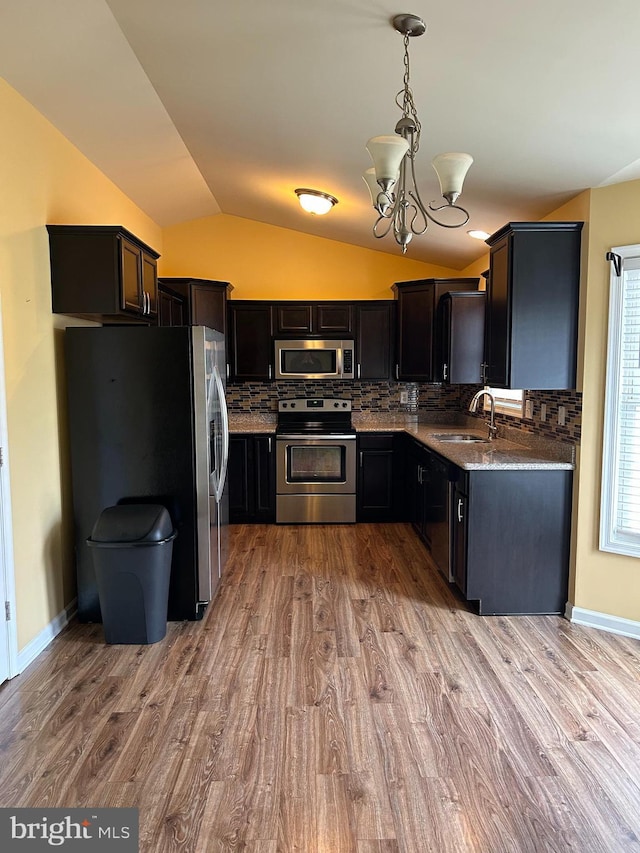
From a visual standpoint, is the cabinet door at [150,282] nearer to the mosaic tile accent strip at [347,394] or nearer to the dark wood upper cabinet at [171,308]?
the dark wood upper cabinet at [171,308]

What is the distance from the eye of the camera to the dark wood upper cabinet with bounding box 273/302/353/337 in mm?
5320

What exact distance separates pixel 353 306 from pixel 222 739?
4.03 metres

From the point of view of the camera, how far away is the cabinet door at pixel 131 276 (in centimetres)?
311

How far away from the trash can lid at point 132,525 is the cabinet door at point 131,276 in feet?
3.76

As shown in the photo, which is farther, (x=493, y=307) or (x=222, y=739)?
(x=493, y=307)

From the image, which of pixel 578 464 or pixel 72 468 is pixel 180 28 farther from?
pixel 578 464

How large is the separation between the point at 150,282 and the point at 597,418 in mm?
2929

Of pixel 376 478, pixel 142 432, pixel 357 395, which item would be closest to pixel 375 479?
pixel 376 478

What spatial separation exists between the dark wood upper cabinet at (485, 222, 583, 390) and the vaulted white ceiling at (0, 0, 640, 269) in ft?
0.97

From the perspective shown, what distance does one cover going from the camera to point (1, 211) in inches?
101

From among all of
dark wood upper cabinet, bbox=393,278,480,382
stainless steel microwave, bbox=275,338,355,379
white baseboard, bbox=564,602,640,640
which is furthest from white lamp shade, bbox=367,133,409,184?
stainless steel microwave, bbox=275,338,355,379

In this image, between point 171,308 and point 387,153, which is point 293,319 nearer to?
point 171,308

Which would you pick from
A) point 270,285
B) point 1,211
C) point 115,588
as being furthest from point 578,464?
point 270,285

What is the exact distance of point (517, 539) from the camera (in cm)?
327
